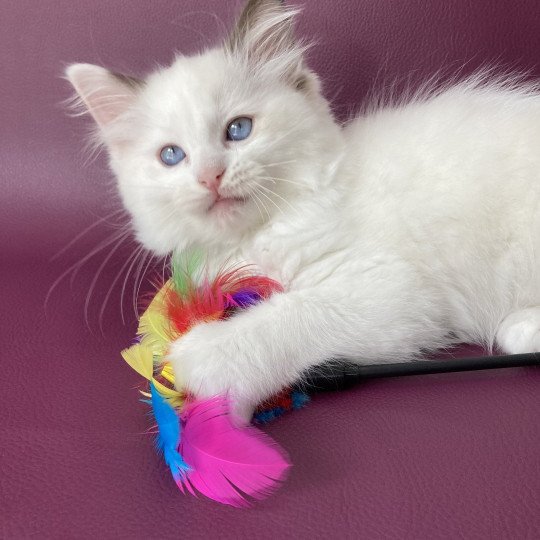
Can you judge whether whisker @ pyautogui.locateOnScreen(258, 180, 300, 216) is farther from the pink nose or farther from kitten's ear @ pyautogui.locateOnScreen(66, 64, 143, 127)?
kitten's ear @ pyautogui.locateOnScreen(66, 64, 143, 127)

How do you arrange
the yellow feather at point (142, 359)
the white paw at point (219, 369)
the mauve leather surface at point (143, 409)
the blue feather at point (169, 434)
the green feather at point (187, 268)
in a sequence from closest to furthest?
the mauve leather surface at point (143, 409) < the blue feather at point (169, 434) < the white paw at point (219, 369) < the yellow feather at point (142, 359) < the green feather at point (187, 268)

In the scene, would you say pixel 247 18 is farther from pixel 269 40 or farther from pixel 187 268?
pixel 187 268

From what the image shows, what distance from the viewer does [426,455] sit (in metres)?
1.04

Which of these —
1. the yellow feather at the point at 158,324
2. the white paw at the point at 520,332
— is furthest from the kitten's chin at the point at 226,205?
the white paw at the point at 520,332

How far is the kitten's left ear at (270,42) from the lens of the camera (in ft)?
5.16

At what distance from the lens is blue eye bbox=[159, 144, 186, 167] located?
58.1 inches

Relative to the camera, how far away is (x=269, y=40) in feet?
5.30

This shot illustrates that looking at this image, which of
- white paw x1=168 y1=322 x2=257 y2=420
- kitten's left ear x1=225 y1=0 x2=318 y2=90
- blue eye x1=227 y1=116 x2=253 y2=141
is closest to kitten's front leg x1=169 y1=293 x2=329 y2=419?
white paw x1=168 y1=322 x2=257 y2=420

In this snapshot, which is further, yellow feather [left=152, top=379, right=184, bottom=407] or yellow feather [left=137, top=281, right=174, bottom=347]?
yellow feather [left=137, top=281, right=174, bottom=347]

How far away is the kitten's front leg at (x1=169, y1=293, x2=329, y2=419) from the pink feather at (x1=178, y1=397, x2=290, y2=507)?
57 mm

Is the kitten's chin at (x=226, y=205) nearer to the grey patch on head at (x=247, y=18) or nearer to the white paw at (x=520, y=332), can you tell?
the grey patch on head at (x=247, y=18)

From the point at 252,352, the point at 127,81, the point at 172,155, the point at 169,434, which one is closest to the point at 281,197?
the point at 172,155

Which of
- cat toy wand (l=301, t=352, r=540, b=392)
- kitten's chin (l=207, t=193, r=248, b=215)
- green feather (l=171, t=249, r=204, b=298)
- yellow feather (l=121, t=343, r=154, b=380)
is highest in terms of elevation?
kitten's chin (l=207, t=193, r=248, b=215)

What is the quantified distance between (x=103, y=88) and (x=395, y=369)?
1.07m
